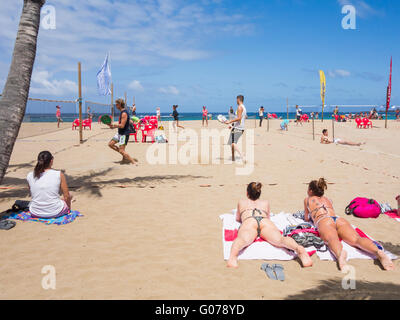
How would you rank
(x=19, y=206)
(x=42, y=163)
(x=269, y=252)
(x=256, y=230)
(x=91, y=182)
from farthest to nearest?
(x=91, y=182)
(x=19, y=206)
(x=42, y=163)
(x=256, y=230)
(x=269, y=252)

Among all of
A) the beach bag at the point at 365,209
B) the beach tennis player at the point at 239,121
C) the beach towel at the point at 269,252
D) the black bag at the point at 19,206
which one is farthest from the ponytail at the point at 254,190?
the beach tennis player at the point at 239,121

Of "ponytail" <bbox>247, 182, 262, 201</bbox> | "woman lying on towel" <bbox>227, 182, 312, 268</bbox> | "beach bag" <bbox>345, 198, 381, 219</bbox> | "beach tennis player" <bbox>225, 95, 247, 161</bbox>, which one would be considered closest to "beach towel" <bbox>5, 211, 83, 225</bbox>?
"woman lying on towel" <bbox>227, 182, 312, 268</bbox>

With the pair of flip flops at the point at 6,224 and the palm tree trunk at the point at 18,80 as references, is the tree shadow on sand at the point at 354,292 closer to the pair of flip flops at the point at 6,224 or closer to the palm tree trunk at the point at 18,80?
the pair of flip flops at the point at 6,224

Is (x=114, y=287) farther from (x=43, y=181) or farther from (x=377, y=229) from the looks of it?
(x=377, y=229)

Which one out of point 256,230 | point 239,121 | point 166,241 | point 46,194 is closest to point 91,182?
point 46,194

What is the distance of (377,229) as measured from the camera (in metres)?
4.27

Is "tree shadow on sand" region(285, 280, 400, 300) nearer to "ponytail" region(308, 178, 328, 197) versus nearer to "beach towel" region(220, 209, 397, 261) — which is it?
"beach towel" region(220, 209, 397, 261)

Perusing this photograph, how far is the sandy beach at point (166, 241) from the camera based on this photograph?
9.16 ft

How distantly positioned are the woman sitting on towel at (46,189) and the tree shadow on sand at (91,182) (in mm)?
1415

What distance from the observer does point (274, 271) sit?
10.1ft

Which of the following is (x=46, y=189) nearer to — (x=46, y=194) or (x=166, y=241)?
(x=46, y=194)

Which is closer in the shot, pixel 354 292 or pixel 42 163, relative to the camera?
pixel 354 292

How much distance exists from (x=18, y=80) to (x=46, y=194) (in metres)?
1.99
